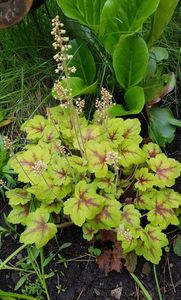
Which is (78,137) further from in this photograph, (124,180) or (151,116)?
(151,116)

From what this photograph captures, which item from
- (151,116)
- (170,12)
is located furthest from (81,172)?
(170,12)

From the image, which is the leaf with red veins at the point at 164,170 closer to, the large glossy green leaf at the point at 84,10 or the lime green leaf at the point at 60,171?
the lime green leaf at the point at 60,171

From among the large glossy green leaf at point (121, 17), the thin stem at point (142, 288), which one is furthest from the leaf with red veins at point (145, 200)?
the large glossy green leaf at point (121, 17)

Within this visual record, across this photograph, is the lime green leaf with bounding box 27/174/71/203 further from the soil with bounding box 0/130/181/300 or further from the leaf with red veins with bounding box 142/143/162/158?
the leaf with red veins with bounding box 142/143/162/158

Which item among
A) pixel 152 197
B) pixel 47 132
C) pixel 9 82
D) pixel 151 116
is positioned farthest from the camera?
pixel 9 82

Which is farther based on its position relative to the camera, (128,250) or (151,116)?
(151,116)

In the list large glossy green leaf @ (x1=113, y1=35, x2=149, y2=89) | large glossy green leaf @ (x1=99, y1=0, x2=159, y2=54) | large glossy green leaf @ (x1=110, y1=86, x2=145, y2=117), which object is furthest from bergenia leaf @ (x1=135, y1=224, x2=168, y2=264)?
large glossy green leaf @ (x1=99, y1=0, x2=159, y2=54)
